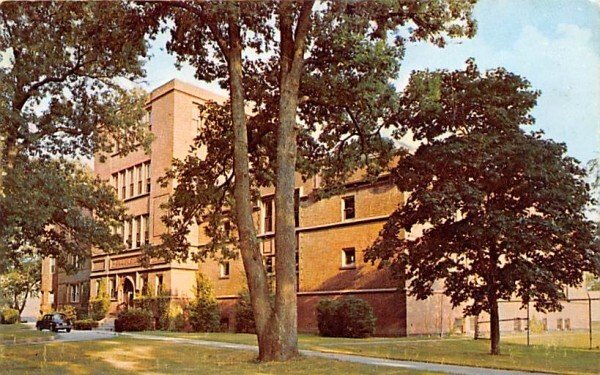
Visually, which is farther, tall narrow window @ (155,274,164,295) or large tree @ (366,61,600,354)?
tall narrow window @ (155,274,164,295)

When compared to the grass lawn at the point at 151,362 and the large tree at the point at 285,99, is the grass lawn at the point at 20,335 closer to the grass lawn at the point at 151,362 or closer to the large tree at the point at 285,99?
the grass lawn at the point at 151,362

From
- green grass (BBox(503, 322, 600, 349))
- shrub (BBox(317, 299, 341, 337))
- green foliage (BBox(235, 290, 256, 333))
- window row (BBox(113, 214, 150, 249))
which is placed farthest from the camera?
window row (BBox(113, 214, 150, 249))

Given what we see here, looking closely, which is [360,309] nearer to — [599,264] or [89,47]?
[599,264]

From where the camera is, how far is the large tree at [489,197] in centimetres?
1769

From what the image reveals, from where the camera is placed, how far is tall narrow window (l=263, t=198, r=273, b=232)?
126 feet

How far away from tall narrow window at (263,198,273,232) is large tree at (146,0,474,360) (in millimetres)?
16165

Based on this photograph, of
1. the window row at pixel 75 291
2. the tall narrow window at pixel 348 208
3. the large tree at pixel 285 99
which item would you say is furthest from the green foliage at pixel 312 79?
the window row at pixel 75 291

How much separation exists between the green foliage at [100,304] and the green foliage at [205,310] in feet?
32.1

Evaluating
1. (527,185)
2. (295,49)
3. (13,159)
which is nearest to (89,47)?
(13,159)

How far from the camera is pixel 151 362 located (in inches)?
664

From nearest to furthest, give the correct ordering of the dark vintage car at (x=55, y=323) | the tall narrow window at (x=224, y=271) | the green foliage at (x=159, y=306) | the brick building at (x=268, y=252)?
the brick building at (x=268, y=252) < the dark vintage car at (x=55, y=323) < the green foliage at (x=159, y=306) < the tall narrow window at (x=224, y=271)

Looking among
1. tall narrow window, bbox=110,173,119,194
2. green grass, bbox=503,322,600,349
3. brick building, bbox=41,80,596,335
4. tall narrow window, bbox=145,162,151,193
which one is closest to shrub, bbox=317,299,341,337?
brick building, bbox=41,80,596,335

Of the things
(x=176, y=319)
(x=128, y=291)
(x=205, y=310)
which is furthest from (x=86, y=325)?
(x=205, y=310)

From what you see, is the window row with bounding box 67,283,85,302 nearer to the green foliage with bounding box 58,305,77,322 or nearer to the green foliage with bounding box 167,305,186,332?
the green foliage with bounding box 58,305,77,322
